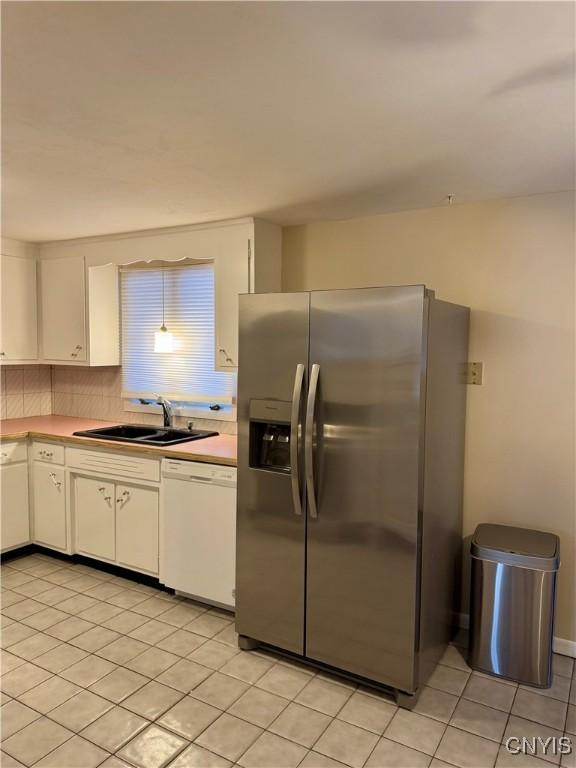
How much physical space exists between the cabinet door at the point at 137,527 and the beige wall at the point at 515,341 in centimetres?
185

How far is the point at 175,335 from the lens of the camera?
13.2 ft

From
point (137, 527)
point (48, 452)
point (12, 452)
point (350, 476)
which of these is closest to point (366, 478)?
point (350, 476)

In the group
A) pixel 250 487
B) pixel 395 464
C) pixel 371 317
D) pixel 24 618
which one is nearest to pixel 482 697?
pixel 395 464

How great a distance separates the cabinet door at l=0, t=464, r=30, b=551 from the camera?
3.87 meters

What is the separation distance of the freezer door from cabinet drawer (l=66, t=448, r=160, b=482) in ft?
4.08

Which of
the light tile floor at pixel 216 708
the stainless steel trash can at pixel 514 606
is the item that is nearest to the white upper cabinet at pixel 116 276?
the light tile floor at pixel 216 708

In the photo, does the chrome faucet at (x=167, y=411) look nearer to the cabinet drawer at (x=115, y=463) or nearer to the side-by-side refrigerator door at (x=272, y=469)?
the cabinet drawer at (x=115, y=463)

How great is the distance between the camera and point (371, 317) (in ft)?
7.84

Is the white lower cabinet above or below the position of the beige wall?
below

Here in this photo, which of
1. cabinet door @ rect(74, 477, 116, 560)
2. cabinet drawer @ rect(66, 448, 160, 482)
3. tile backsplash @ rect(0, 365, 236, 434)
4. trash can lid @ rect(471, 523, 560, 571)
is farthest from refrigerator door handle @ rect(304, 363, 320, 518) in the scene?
tile backsplash @ rect(0, 365, 236, 434)

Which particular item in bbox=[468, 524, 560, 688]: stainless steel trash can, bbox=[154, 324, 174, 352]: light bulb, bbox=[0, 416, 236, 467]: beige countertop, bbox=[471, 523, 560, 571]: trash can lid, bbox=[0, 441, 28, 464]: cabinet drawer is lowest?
bbox=[468, 524, 560, 688]: stainless steel trash can

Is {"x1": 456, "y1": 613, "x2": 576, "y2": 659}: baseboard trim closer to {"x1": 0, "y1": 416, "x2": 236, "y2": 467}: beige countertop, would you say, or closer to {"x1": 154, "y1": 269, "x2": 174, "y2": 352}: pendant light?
{"x1": 0, "y1": 416, "x2": 236, "y2": 467}: beige countertop

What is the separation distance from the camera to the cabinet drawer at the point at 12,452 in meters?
3.85

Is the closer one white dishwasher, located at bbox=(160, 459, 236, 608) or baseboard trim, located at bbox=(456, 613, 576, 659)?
baseboard trim, located at bbox=(456, 613, 576, 659)
